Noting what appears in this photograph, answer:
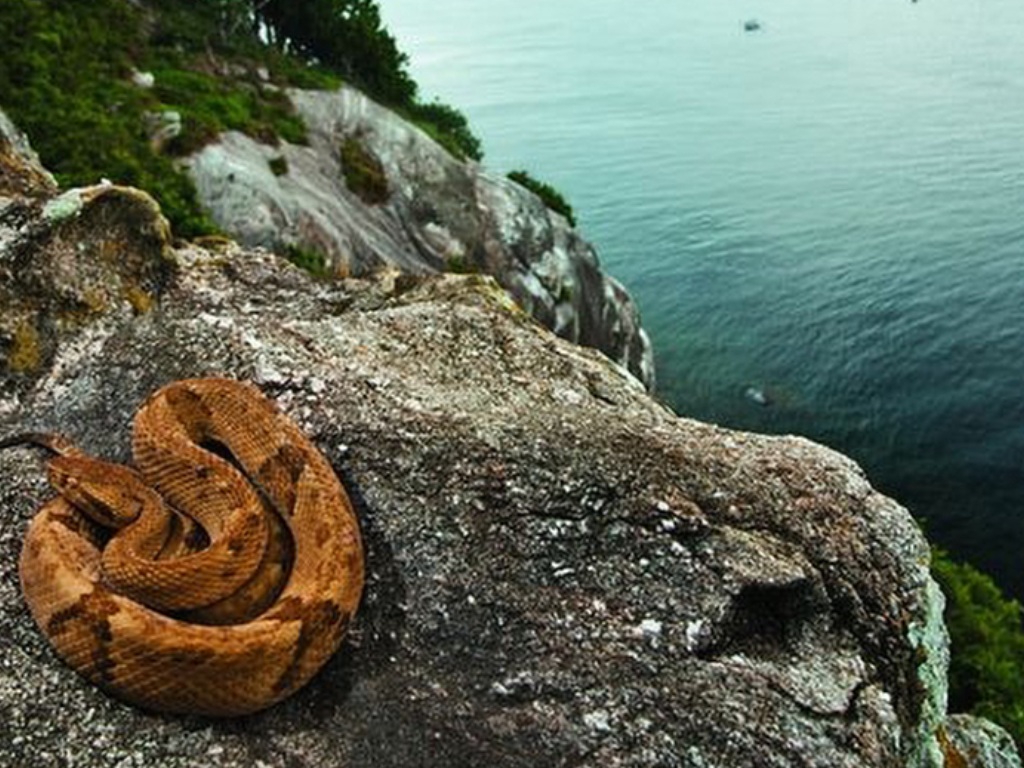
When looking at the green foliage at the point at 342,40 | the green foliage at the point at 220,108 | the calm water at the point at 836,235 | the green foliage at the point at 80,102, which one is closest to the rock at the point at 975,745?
the green foliage at the point at 80,102

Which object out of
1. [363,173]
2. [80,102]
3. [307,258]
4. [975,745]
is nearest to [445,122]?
[363,173]

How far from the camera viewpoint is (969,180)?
87.4 metres

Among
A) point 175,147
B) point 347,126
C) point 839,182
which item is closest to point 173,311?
point 175,147

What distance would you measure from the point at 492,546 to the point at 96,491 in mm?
4411

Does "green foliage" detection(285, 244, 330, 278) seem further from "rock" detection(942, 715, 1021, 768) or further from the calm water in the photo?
the calm water

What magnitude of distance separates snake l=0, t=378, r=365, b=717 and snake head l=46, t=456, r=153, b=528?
1 centimetres

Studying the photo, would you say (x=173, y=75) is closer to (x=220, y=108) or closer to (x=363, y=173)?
(x=220, y=108)

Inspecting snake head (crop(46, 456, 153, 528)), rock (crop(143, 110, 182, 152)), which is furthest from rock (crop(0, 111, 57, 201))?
rock (crop(143, 110, 182, 152))

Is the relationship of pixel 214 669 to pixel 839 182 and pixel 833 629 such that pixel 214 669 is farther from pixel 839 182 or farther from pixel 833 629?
pixel 839 182

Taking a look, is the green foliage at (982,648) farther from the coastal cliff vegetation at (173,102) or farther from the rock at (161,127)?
the rock at (161,127)

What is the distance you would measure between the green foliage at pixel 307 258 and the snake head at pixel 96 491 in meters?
24.1

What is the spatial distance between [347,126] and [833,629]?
49120 millimetres

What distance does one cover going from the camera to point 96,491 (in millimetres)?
10820

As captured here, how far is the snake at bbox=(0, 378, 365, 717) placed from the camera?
30.0 feet
